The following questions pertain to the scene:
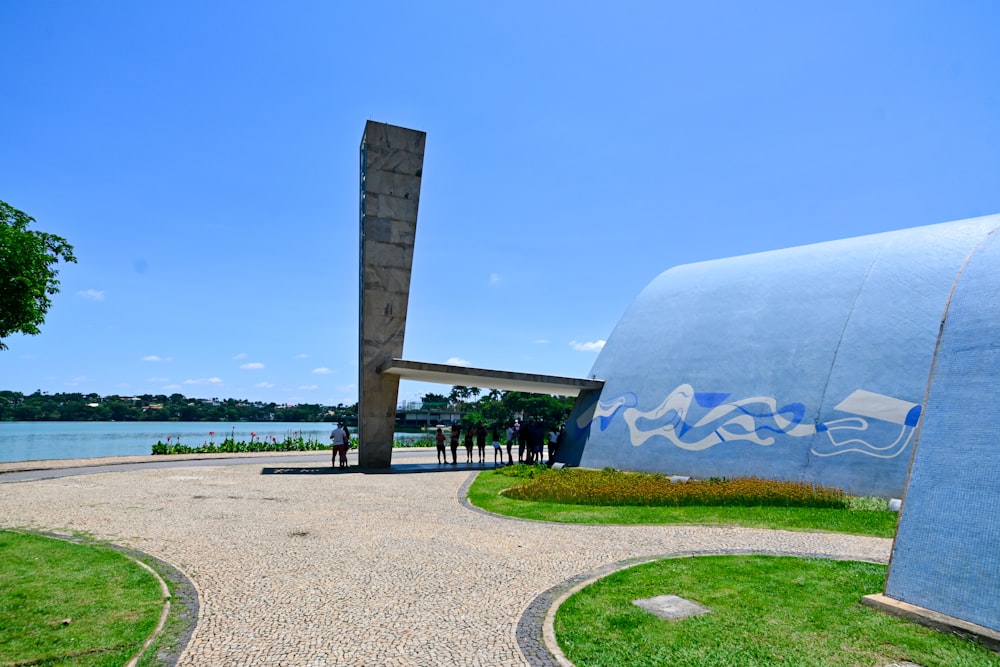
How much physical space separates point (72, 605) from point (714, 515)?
34.9 feet

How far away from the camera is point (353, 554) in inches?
342

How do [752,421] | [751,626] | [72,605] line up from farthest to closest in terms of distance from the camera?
[752,421], [72,605], [751,626]

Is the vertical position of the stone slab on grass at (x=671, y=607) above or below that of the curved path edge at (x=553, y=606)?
above

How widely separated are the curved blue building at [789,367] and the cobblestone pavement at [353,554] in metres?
5.28

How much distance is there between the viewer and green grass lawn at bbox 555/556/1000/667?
199 inches

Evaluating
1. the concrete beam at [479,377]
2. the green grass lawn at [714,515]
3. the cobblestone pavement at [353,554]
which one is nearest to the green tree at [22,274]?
the cobblestone pavement at [353,554]

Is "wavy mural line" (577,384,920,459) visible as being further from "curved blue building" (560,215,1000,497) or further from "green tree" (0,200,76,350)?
"green tree" (0,200,76,350)

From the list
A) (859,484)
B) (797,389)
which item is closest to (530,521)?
(859,484)

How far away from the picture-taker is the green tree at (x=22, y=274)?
60.0ft

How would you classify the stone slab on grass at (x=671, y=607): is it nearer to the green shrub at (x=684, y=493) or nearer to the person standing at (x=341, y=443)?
the green shrub at (x=684, y=493)

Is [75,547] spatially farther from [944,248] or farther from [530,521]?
[944,248]

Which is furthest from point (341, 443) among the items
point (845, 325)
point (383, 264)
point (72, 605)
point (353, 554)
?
point (845, 325)

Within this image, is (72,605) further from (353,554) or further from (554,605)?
(554,605)

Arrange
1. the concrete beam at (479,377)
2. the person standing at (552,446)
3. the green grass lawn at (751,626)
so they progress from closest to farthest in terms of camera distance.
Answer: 1. the green grass lawn at (751,626)
2. the concrete beam at (479,377)
3. the person standing at (552,446)
